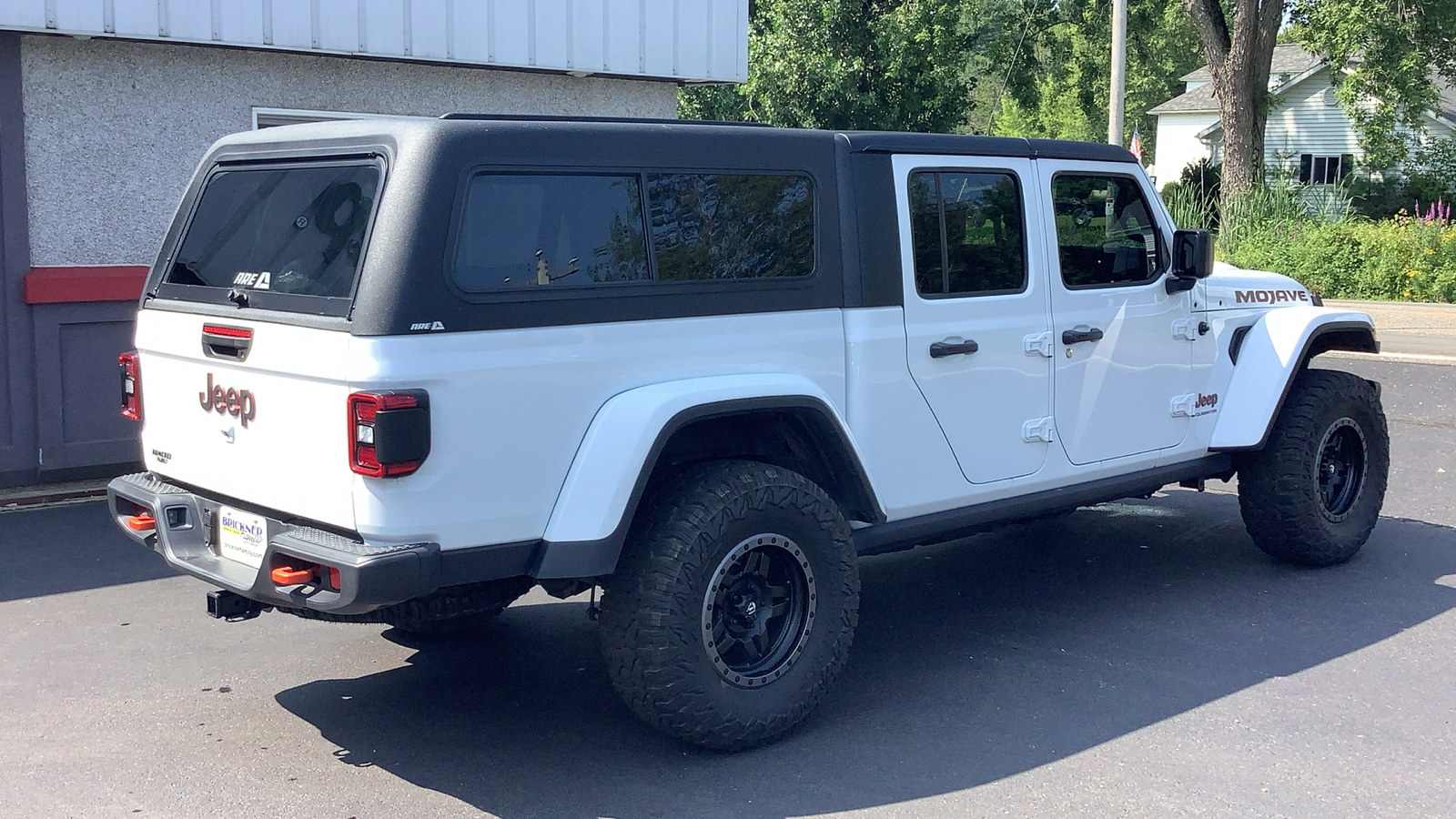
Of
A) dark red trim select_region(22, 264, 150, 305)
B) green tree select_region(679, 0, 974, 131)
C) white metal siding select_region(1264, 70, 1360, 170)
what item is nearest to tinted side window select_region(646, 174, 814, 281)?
dark red trim select_region(22, 264, 150, 305)

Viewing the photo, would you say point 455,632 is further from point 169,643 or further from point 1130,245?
point 1130,245

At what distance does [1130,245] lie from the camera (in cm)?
582

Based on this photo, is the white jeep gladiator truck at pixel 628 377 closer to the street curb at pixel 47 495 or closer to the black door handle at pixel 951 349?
the black door handle at pixel 951 349

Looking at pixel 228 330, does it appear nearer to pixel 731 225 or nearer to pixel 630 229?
pixel 630 229

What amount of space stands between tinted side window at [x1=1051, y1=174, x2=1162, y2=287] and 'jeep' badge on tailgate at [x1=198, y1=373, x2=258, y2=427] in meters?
3.19

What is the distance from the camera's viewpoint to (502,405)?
3840mm

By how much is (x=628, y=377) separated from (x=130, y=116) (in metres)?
5.74

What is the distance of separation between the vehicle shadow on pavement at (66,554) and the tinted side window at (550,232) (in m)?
3.20

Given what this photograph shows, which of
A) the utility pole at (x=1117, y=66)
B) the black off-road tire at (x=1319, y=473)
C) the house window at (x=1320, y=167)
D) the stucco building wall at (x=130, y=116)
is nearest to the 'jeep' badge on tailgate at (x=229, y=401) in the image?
the black off-road tire at (x=1319, y=473)

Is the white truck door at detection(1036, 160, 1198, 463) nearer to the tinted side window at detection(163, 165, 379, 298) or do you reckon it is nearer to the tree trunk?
the tinted side window at detection(163, 165, 379, 298)

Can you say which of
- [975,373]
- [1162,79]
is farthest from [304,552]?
[1162,79]

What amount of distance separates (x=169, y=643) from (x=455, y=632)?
3.84ft

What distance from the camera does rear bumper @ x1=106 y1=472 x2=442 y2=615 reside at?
3.66m

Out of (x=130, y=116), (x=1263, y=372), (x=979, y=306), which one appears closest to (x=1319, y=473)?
(x=1263, y=372)
